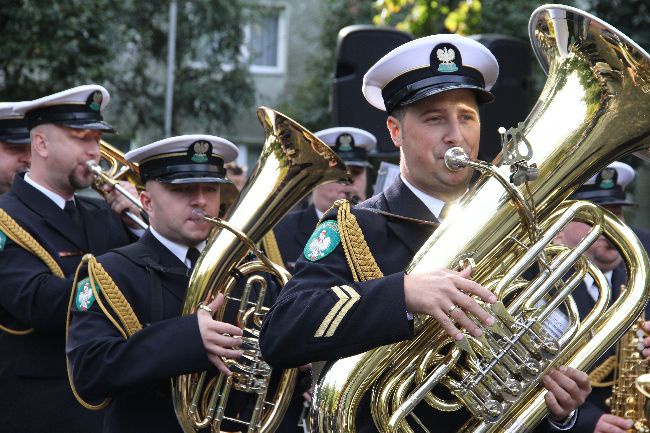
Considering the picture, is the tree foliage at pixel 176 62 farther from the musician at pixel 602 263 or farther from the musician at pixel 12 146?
the musician at pixel 602 263

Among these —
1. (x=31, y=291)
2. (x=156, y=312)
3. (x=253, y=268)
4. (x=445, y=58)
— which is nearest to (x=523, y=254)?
(x=445, y=58)

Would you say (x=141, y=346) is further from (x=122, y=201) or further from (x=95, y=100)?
(x=95, y=100)

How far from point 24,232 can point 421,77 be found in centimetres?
264

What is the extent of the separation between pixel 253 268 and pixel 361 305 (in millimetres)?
1521

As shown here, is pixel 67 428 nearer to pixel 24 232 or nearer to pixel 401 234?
pixel 24 232

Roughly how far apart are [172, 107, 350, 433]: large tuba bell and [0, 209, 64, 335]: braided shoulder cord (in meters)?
1.16

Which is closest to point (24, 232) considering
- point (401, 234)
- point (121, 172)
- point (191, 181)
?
point (121, 172)

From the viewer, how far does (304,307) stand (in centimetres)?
324

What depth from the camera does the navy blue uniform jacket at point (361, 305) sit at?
10.3 feet

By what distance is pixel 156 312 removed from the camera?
4.61 m

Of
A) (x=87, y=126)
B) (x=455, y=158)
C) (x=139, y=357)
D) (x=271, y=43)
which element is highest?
(x=455, y=158)

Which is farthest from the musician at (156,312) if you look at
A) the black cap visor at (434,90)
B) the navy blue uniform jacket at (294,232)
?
the navy blue uniform jacket at (294,232)

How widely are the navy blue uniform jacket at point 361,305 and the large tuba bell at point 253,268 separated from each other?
3.43 ft

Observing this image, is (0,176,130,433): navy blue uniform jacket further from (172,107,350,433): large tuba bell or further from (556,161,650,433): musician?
(556,161,650,433): musician
